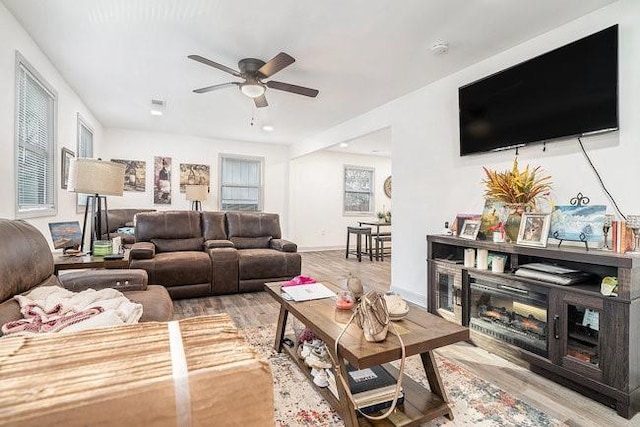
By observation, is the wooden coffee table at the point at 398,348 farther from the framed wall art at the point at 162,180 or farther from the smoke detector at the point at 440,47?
the framed wall art at the point at 162,180

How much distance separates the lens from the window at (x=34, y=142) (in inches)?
106

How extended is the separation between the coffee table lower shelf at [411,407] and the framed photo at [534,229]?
1329 mm

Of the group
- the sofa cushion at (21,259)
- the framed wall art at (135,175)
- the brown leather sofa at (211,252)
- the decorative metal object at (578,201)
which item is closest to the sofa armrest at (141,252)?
the brown leather sofa at (211,252)

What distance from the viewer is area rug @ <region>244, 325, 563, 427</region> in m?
1.61

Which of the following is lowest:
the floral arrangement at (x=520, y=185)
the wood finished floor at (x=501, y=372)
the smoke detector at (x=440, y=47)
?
the wood finished floor at (x=501, y=372)

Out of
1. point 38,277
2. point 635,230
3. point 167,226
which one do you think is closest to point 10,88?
point 38,277

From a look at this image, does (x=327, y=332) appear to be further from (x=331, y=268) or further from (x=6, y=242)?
(x=331, y=268)

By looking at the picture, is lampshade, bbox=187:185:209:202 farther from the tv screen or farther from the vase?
the vase

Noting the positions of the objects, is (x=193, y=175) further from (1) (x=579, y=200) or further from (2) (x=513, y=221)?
(1) (x=579, y=200)

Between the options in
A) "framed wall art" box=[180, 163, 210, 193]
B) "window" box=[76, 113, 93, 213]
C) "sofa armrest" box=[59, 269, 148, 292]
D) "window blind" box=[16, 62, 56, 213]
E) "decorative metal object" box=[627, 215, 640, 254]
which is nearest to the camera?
"decorative metal object" box=[627, 215, 640, 254]

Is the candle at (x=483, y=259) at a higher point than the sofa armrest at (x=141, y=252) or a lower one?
higher

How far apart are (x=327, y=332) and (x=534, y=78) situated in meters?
2.53

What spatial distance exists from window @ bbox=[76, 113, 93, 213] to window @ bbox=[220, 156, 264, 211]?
236 cm

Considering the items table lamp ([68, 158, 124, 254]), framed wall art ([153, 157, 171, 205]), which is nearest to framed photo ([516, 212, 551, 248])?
table lamp ([68, 158, 124, 254])
